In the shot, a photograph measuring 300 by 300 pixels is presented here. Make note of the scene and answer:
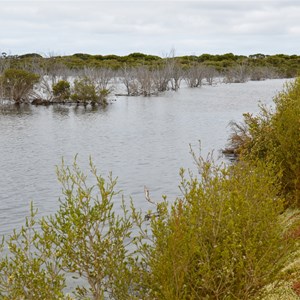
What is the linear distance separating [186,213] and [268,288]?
2.08m

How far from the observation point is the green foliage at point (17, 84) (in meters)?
64.1

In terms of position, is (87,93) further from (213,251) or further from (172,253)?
(172,253)

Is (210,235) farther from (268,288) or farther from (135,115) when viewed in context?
(135,115)

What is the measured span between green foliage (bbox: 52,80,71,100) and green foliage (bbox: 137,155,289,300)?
196ft

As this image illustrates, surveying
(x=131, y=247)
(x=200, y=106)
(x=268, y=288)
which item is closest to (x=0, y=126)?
(x=200, y=106)

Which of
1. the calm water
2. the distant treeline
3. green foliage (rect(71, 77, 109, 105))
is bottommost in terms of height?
the calm water

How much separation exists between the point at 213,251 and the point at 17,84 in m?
60.7

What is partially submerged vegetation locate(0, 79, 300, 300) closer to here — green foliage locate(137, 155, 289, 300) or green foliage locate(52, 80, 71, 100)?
green foliage locate(137, 155, 289, 300)

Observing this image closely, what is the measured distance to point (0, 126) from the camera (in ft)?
144

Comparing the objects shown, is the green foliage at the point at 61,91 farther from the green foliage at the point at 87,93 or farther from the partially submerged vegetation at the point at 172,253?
A: the partially submerged vegetation at the point at 172,253

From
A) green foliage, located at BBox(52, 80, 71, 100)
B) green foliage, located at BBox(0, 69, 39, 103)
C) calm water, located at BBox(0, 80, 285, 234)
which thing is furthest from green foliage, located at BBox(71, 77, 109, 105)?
green foliage, located at BBox(0, 69, 39, 103)

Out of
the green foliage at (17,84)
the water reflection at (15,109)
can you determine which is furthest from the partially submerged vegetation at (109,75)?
the water reflection at (15,109)

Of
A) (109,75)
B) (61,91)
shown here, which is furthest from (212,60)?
(61,91)

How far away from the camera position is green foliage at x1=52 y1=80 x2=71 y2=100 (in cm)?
6619
